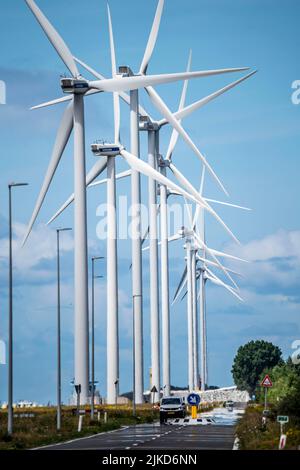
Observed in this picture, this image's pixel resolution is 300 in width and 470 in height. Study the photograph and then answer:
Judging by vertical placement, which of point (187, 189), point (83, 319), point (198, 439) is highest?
point (187, 189)

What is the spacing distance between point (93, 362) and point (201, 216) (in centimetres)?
6464

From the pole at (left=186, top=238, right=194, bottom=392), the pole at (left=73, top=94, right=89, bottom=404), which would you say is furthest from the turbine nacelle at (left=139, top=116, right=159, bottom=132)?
the pole at (left=73, top=94, right=89, bottom=404)

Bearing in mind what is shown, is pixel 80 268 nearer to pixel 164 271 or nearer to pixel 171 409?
pixel 171 409

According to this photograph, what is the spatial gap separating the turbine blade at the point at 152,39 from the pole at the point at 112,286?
30.6 feet

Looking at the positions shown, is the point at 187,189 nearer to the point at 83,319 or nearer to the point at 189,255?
the point at 83,319

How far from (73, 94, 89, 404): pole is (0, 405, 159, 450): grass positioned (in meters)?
3.84

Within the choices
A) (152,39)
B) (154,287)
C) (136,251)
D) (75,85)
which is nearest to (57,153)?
(75,85)

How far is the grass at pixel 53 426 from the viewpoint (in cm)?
5549

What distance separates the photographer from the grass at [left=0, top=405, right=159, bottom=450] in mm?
55494

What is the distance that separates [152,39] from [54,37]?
42.2 feet

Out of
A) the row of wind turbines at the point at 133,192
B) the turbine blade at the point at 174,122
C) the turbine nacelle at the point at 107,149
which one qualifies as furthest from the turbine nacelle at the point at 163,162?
the turbine blade at the point at 174,122

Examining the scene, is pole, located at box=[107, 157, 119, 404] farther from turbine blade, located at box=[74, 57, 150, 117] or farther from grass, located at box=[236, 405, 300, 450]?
grass, located at box=[236, 405, 300, 450]
